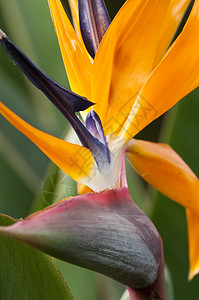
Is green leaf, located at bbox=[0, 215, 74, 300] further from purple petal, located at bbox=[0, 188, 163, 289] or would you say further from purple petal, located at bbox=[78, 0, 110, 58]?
purple petal, located at bbox=[78, 0, 110, 58]

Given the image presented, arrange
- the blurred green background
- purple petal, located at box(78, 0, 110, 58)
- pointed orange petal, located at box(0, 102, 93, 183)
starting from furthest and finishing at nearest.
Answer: the blurred green background, purple petal, located at box(78, 0, 110, 58), pointed orange petal, located at box(0, 102, 93, 183)

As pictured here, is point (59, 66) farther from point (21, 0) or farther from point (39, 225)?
point (39, 225)

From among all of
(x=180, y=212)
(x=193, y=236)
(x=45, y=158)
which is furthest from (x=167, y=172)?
(x=45, y=158)

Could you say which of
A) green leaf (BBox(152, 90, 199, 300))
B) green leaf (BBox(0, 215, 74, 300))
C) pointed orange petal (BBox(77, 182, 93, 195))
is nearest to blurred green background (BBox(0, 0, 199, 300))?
green leaf (BBox(152, 90, 199, 300))

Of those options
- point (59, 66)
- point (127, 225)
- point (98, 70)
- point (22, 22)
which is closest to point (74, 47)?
point (98, 70)

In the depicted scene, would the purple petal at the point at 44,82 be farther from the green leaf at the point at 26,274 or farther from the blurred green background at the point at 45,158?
the blurred green background at the point at 45,158

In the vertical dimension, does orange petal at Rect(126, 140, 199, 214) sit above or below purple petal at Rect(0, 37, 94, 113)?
below

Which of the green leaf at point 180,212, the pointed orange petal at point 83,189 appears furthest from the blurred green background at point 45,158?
the pointed orange petal at point 83,189
